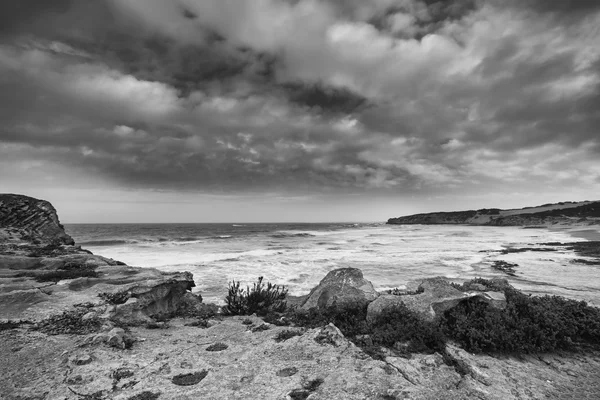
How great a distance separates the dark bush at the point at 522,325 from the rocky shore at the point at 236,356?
0.18m

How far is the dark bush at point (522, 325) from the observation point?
6.84m

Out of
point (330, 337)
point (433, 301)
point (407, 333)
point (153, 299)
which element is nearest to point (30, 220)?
point (153, 299)

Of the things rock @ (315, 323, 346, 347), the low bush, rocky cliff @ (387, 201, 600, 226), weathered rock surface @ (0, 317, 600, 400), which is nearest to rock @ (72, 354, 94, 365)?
weathered rock surface @ (0, 317, 600, 400)

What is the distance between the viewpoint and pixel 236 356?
6191 mm

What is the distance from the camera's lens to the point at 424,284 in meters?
9.61

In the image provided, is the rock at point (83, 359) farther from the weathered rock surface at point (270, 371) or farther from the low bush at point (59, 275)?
the low bush at point (59, 275)

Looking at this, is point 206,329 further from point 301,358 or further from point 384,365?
point 384,365

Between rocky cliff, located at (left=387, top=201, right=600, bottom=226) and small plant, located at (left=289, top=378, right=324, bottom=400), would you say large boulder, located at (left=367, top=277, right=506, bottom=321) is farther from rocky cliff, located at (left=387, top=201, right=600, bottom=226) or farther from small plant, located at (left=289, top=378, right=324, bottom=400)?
rocky cliff, located at (left=387, top=201, right=600, bottom=226)

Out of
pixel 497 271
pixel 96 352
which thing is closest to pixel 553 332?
pixel 96 352

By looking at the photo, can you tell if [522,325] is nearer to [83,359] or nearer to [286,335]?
[286,335]

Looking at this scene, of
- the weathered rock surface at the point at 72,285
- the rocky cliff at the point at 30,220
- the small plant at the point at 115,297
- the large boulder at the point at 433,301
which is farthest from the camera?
the rocky cliff at the point at 30,220

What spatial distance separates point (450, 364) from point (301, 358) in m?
3.04

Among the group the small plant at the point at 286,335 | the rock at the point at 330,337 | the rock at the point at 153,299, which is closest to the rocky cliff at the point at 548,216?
the rock at the point at 330,337

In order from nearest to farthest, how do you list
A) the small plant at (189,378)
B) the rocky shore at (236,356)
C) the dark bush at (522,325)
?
the rocky shore at (236,356), the small plant at (189,378), the dark bush at (522,325)
